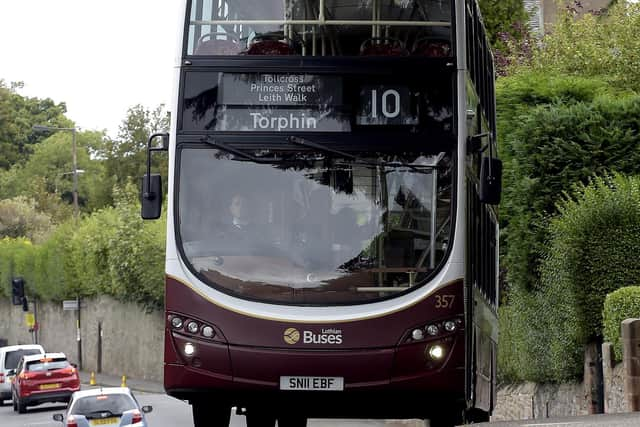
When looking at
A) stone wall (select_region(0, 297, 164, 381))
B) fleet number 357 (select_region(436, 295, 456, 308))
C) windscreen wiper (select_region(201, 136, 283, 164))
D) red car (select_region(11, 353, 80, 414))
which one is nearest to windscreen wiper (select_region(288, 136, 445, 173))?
windscreen wiper (select_region(201, 136, 283, 164))

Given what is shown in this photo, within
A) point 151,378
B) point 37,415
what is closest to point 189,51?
point 37,415

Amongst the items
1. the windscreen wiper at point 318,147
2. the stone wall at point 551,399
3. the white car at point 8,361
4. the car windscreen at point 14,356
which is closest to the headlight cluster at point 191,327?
the windscreen wiper at point 318,147

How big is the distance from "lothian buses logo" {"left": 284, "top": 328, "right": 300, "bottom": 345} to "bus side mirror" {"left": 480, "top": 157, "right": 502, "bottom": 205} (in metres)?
2.10

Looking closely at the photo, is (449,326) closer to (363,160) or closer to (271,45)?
(363,160)

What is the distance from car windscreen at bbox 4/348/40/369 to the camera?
51.7 metres

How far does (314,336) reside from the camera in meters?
14.0

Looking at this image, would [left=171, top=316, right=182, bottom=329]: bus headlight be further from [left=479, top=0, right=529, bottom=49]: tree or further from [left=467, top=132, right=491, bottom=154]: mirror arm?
[left=479, top=0, right=529, bottom=49]: tree

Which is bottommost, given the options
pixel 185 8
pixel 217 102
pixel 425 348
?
pixel 425 348

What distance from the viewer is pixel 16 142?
148m

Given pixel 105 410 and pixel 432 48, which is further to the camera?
pixel 105 410

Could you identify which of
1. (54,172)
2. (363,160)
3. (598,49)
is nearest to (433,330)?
(363,160)

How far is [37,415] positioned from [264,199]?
3321 cm

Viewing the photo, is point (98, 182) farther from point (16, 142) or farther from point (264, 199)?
point (264, 199)

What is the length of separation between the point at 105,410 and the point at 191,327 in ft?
49.5
